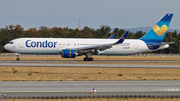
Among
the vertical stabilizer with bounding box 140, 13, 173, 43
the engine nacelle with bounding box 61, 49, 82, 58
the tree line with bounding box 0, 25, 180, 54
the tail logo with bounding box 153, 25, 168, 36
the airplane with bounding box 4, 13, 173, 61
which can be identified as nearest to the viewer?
the engine nacelle with bounding box 61, 49, 82, 58

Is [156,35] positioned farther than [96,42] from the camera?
Yes

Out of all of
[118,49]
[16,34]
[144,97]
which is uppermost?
[16,34]

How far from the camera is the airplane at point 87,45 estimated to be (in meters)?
43.5

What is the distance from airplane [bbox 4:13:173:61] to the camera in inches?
1711

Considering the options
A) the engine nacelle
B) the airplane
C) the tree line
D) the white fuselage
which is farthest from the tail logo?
the tree line

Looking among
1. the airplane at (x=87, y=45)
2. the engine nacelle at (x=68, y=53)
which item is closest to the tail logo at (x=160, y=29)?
the airplane at (x=87, y=45)

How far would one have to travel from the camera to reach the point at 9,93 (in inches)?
575

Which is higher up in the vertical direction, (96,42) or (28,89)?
(96,42)

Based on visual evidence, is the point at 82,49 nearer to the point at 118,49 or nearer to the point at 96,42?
the point at 96,42

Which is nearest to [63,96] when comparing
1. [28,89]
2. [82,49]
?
[28,89]

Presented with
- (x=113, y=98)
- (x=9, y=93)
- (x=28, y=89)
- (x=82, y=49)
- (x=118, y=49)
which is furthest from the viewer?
(x=118, y=49)

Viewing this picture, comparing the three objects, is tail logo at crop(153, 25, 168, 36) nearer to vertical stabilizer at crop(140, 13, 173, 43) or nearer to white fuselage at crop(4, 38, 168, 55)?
vertical stabilizer at crop(140, 13, 173, 43)

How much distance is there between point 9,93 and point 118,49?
34.1 m

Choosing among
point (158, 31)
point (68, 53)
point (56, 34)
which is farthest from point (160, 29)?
point (56, 34)
